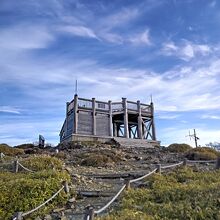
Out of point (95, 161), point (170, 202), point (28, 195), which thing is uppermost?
point (95, 161)

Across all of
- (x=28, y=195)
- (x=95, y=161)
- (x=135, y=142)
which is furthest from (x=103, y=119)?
(x=28, y=195)

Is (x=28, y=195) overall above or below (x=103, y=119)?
below

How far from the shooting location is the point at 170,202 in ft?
29.7

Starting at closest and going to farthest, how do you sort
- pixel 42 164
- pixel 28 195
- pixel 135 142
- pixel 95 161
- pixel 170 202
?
pixel 170 202 < pixel 28 195 < pixel 42 164 < pixel 95 161 < pixel 135 142

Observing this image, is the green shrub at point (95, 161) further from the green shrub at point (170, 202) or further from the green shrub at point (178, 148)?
the green shrub at point (178, 148)

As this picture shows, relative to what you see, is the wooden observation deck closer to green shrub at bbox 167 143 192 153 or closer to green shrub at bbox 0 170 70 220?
green shrub at bbox 167 143 192 153

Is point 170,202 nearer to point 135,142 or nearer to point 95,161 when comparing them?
point 95,161

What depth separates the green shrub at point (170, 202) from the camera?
7627mm

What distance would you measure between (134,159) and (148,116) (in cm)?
1525

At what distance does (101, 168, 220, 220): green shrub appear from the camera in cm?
763

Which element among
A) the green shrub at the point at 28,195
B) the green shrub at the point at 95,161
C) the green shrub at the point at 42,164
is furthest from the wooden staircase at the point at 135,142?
the green shrub at the point at 28,195

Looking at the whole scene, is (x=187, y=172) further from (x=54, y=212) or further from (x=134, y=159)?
(x=134, y=159)

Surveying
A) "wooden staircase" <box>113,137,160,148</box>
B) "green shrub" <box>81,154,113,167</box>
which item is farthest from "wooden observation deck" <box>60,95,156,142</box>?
"green shrub" <box>81,154,113,167</box>

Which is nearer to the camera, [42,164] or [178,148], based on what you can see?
[42,164]
